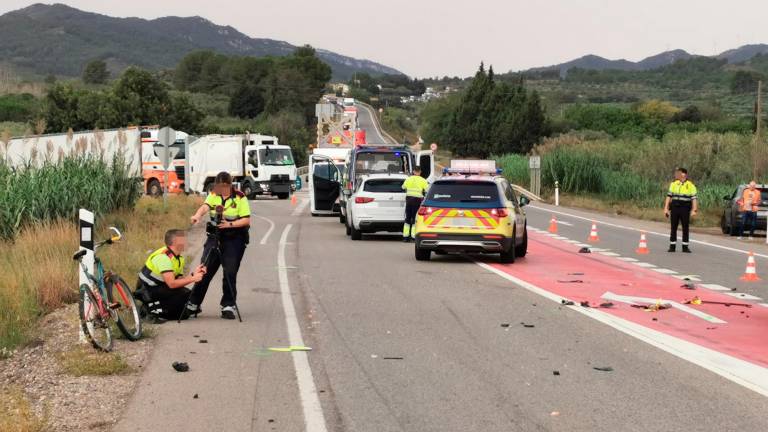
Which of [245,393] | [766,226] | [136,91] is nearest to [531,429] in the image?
[245,393]

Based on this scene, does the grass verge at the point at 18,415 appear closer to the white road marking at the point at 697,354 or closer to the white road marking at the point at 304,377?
the white road marking at the point at 304,377

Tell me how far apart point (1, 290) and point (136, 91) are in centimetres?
7704

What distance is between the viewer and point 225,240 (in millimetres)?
12828

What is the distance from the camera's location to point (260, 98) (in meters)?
145

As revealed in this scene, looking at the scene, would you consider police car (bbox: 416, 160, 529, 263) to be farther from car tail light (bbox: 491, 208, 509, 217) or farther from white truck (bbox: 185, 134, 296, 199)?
white truck (bbox: 185, 134, 296, 199)

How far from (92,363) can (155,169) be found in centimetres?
4195

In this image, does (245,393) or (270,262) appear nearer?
(245,393)

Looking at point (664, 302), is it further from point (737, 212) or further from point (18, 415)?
point (737, 212)

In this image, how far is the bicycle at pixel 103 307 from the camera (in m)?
10.3

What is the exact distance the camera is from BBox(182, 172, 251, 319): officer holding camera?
12.7 meters

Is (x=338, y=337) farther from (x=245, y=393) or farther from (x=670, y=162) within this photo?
(x=670, y=162)

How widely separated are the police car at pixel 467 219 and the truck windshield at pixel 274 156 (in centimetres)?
3124

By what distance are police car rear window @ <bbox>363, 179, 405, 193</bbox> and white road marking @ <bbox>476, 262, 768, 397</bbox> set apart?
41.2ft

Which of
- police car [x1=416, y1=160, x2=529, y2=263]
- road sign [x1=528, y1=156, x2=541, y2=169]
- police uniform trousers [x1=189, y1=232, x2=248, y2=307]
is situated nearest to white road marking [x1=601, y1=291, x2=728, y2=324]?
police car [x1=416, y1=160, x2=529, y2=263]
